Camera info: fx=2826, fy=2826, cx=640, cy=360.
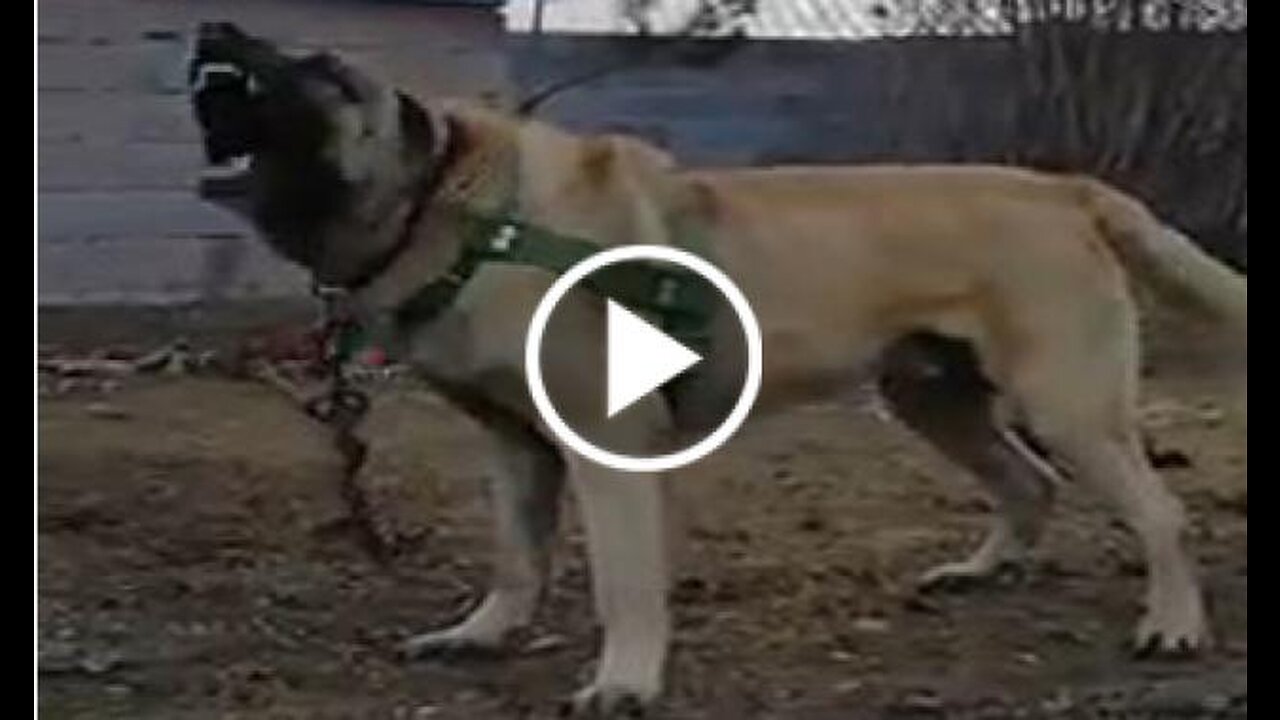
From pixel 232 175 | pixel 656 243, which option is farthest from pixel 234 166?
pixel 656 243

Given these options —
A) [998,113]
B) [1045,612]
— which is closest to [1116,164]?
[998,113]

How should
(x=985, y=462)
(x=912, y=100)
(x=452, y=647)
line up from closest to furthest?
(x=452, y=647)
(x=985, y=462)
(x=912, y=100)

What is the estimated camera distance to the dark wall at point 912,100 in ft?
17.1

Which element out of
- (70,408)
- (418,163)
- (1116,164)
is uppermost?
(418,163)

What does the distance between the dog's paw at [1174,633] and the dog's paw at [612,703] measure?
2.24ft

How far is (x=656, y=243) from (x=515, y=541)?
0.48m

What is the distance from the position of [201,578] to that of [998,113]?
7.80ft

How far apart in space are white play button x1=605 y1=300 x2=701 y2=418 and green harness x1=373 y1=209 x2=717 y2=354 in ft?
0.06

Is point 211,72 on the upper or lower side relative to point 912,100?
upper

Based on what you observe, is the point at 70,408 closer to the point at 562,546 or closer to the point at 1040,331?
the point at 562,546

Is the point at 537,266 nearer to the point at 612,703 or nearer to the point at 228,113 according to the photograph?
the point at 228,113

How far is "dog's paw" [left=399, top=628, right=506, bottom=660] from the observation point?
3268 mm

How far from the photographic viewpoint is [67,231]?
5953 mm

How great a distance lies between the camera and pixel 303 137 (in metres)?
2.90
